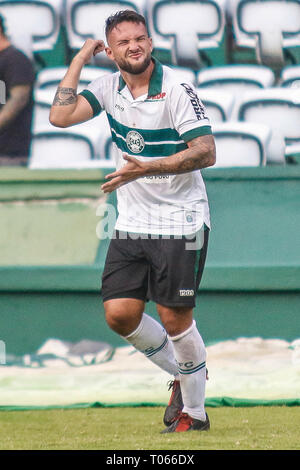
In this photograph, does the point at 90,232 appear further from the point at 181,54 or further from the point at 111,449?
the point at 181,54

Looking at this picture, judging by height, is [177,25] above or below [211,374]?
above

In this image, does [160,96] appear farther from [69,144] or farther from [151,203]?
[69,144]

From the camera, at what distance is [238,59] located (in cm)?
839

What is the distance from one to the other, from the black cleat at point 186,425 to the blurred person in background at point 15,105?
279cm

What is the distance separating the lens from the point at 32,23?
8.72 m

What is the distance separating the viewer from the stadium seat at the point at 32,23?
340 inches

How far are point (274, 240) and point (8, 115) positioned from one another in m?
2.25

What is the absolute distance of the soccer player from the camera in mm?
4500

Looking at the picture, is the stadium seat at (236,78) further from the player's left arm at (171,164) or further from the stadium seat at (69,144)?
the player's left arm at (171,164)

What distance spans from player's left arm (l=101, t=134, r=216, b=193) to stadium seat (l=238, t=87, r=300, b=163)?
3290 millimetres

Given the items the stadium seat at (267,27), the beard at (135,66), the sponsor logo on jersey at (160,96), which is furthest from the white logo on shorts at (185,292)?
the stadium seat at (267,27)

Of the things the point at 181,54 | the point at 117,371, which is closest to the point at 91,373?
the point at 117,371

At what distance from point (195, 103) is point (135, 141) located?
34 cm

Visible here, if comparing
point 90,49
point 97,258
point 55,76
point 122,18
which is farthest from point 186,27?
point 122,18
